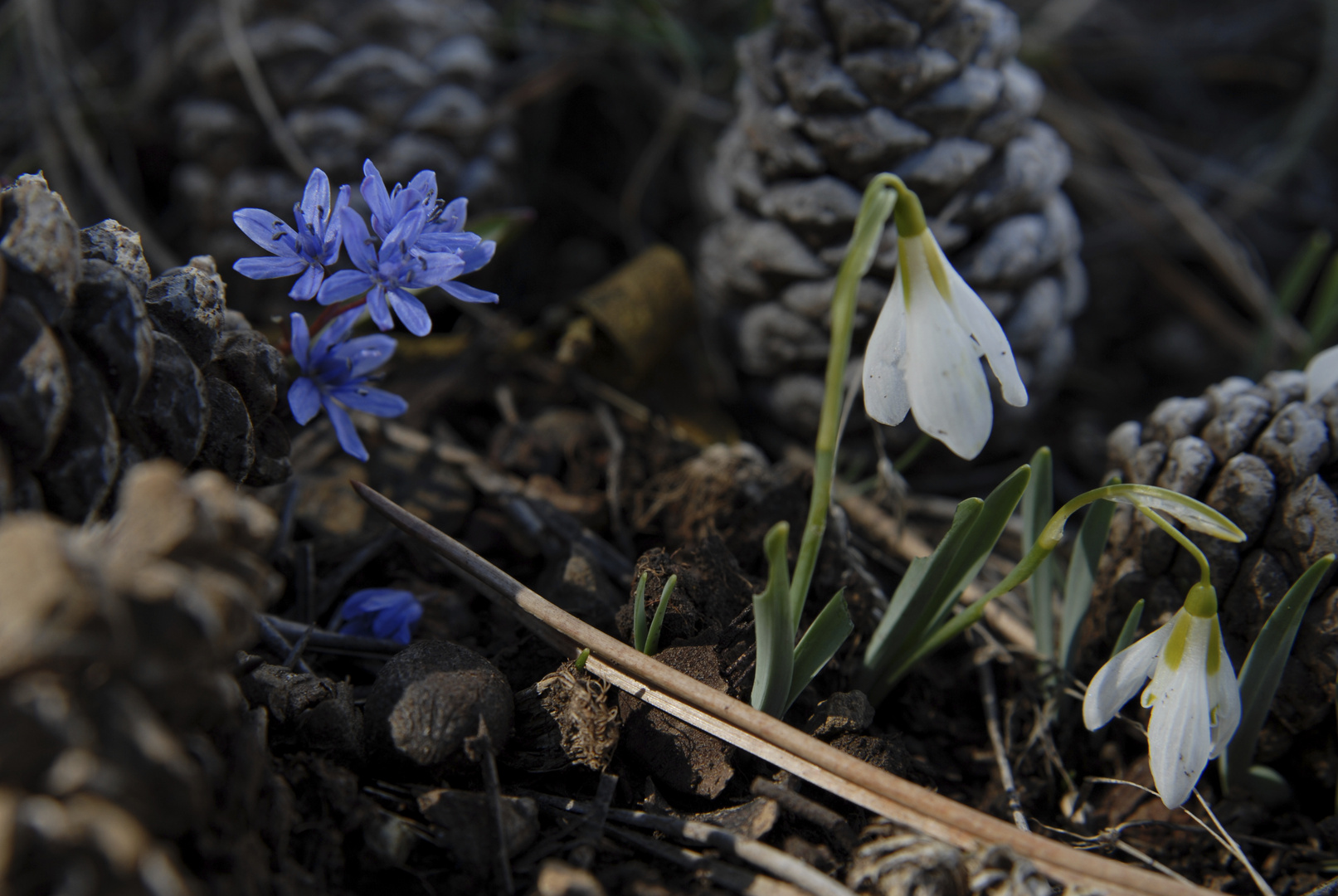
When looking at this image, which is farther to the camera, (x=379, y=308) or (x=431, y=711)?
(x=379, y=308)

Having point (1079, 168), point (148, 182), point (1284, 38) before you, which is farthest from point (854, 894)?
point (1284, 38)

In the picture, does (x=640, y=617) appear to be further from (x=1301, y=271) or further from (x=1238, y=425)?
(x=1301, y=271)

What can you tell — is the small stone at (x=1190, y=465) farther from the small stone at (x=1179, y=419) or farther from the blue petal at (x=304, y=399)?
the blue petal at (x=304, y=399)

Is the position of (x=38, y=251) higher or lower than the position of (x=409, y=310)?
higher

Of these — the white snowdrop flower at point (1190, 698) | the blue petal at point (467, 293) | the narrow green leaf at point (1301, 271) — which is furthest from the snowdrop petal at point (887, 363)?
the narrow green leaf at point (1301, 271)

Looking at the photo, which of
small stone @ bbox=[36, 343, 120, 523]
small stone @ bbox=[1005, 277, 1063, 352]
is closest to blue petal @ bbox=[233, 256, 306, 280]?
small stone @ bbox=[36, 343, 120, 523]

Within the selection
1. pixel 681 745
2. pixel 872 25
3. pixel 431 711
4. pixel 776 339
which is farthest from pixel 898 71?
pixel 431 711

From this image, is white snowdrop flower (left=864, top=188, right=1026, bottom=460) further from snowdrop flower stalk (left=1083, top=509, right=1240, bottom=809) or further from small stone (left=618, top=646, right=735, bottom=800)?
small stone (left=618, top=646, right=735, bottom=800)
